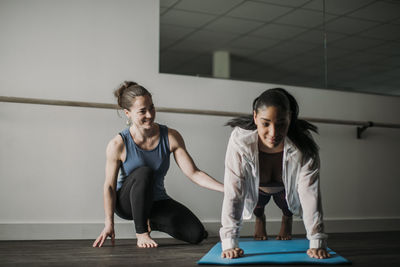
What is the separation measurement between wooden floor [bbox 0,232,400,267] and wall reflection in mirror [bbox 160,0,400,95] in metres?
1.26

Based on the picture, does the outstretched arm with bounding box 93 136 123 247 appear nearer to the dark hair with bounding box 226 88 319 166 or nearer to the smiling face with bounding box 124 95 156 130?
the smiling face with bounding box 124 95 156 130

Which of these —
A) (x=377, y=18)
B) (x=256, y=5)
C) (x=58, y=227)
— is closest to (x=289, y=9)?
(x=256, y=5)

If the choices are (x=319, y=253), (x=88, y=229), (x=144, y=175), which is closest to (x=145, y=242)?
(x=144, y=175)

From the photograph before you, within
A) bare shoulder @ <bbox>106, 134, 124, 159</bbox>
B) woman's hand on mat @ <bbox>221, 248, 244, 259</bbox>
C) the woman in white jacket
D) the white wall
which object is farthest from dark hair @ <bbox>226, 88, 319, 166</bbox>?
the white wall

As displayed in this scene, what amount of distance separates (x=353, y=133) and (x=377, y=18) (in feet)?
→ 3.43

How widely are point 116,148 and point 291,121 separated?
0.84m

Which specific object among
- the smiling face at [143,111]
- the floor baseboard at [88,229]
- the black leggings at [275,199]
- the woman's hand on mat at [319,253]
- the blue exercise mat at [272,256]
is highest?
the smiling face at [143,111]

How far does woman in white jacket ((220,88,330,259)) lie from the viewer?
5.21ft

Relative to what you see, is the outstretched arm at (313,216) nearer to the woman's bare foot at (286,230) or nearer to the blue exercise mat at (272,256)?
the blue exercise mat at (272,256)

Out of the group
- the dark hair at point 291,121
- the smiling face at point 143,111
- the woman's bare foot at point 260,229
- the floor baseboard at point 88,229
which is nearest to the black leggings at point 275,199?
the woman's bare foot at point 260,229

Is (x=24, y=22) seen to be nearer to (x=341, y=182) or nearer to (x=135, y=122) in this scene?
(x=135, y=122)

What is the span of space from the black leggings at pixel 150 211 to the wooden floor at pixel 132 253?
72mm

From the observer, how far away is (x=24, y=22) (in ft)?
8.38

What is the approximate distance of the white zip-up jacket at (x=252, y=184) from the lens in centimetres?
161
